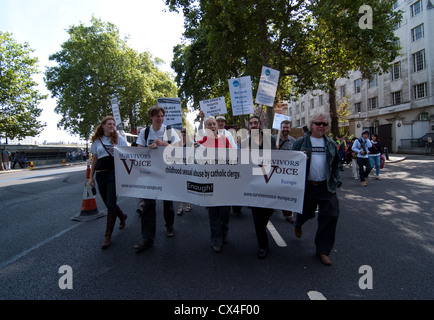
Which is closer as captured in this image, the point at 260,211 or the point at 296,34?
the point at 260,211

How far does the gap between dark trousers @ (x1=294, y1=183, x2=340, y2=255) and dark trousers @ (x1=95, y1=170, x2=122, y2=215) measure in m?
3.02

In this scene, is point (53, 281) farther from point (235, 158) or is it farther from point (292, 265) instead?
point (292, 265)

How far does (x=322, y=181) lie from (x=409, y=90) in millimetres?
33208

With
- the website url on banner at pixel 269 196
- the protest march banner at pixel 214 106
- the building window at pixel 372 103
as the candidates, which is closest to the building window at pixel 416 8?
the building window at pixel 372 103

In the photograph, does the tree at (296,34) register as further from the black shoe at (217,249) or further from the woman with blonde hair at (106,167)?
the black shoe at (217,249)

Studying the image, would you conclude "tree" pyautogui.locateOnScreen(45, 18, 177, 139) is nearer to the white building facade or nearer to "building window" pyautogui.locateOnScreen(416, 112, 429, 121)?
the white building facade

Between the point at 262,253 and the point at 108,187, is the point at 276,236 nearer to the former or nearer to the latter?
the point at 262,253

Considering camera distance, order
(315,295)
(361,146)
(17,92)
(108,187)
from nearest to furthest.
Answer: (315,295) → (108,187) → (361,146) → (17,92)

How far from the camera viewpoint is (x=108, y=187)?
406 cm

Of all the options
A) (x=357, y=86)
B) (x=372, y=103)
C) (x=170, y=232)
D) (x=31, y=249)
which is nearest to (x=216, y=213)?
(x=170, y=232)

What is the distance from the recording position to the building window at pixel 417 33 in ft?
89.6

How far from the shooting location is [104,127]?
4215 millimetres

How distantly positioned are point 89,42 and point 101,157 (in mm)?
35971

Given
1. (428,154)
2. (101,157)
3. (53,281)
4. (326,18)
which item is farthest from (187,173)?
(428,154)
